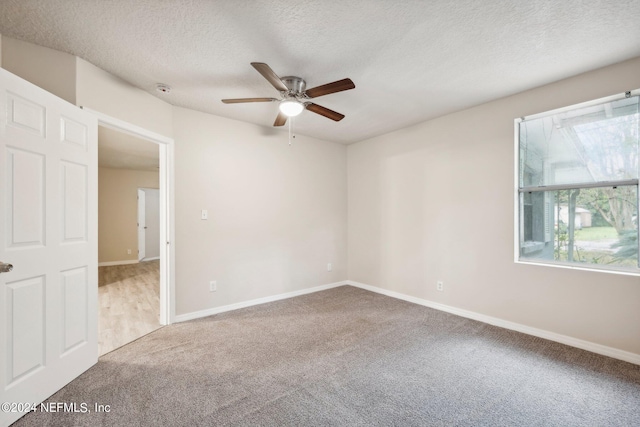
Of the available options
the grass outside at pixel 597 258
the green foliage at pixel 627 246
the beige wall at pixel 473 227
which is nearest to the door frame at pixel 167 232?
the beige wall at pixel 473 227

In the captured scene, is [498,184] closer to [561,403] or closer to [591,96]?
[591,96]

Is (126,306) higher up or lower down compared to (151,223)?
lower down

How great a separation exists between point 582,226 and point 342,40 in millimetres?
2780

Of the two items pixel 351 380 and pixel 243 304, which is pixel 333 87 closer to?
pixel 351 380

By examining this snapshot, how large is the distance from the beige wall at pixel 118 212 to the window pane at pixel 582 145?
318 inches

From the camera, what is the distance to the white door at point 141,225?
732 centimetres

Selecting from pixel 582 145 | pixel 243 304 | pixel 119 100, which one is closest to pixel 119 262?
pixel 243 304

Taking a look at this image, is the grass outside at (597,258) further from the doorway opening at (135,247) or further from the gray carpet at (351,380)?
the doorway opening at (135,247)

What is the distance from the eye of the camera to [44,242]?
1850 mm

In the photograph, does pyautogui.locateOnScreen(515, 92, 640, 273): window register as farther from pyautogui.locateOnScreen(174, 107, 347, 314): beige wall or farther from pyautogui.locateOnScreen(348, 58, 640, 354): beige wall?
pyautogui.locateOnScreen(174, 107, 347, 314): beige wall

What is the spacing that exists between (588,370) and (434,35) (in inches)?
110

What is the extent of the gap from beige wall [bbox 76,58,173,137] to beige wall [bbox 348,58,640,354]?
9.72ft

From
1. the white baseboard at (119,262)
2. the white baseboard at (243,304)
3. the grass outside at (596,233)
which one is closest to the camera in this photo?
the grass outside at (596,233)

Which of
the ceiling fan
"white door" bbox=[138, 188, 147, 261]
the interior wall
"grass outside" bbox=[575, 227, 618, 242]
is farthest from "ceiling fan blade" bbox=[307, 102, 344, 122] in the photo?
the interior wall
